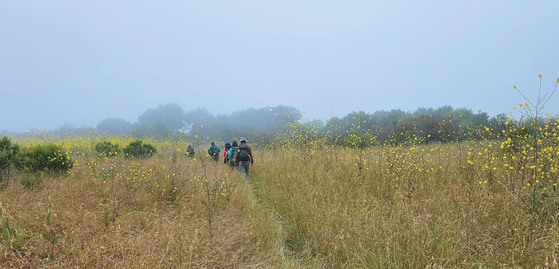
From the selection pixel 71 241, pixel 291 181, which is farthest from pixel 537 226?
pixel 71 241

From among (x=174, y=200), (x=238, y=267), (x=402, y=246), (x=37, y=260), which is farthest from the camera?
(x=174, y=200)

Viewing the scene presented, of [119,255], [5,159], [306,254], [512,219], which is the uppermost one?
[5,159]

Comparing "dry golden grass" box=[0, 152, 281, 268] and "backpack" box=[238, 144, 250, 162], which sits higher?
"backpack" box=[238, 144, 250, 162]

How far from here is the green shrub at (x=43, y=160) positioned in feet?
19.5

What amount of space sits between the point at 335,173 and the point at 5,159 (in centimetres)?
851

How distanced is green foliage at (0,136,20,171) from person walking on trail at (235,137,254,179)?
19.5 feet

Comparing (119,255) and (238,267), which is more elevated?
(119,255)

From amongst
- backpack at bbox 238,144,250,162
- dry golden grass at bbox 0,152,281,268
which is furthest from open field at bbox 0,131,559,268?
backpack at bbox 238,144,250,162

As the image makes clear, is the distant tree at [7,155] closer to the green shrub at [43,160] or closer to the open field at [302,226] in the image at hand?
the green shrub at [43,160]

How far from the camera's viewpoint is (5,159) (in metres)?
5.40

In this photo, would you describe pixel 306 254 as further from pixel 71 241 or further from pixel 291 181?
pixel 71 241

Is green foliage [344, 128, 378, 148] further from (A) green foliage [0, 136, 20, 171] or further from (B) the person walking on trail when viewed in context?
(A) green foliage [0, 136, 20, 171]

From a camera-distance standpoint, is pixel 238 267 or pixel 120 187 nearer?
pixel 238 267

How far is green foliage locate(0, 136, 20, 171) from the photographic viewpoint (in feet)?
17.7
